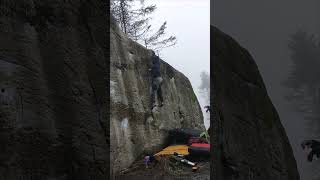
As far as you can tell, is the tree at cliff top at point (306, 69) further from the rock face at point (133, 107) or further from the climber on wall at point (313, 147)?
the climber on wall at point (313, 147)

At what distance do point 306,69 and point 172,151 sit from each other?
2388cm

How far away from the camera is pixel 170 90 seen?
1784 cm

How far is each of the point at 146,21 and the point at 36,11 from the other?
21005 millimetres

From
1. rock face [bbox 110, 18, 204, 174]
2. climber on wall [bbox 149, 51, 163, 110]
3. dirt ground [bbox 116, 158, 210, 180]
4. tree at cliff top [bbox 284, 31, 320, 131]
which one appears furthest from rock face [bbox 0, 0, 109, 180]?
tree at cliff top [bbox 284, 31, 320, 131]

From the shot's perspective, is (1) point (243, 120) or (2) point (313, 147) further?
(1) point (243, 120)

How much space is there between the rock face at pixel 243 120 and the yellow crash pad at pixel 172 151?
19.6 feet

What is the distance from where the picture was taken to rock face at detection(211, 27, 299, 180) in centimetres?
728

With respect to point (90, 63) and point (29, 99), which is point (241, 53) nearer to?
point (90, 63)

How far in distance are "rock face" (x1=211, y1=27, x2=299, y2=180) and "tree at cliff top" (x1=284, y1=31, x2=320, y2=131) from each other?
27.5 meters

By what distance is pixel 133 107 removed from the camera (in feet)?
46.4

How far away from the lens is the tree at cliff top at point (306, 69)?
35219 millimetres

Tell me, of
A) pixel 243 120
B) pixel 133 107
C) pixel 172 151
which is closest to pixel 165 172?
pixel 172 151

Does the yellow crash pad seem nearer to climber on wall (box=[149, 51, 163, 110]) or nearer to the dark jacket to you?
climber on wall (box=[149, 51, 163, 110])

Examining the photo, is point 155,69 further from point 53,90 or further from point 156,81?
point 53,90
